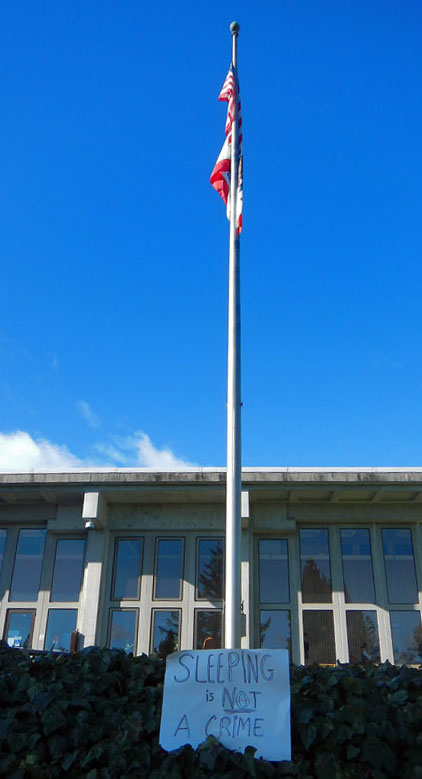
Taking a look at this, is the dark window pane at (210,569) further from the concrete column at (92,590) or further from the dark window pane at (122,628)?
the concrete column at (92,590)

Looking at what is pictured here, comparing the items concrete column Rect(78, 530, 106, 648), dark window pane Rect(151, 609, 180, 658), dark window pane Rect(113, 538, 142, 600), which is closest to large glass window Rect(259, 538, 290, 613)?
dark window pane Rect(151, 609, 180, 658)

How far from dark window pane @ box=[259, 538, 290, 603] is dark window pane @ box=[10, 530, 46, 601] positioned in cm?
405

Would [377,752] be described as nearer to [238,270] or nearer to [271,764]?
[271,764]

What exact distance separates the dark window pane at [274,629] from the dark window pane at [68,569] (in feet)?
10.9

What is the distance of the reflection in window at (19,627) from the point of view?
12305 mm

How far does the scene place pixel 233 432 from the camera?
7.40 metres

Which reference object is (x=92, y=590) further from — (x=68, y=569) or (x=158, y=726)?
(x=158, y=726)

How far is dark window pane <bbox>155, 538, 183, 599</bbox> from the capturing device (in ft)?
40.7

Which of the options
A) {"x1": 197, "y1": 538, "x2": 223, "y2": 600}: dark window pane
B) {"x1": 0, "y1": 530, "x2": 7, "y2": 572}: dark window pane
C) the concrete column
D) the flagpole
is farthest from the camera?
{"x1": 0, "y1": 530, "x2": 7, "y2": 572}: dark window pane

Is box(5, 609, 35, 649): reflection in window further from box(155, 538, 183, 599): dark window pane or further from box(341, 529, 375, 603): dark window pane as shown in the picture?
box(341, 529, 375, 603): dark window pane

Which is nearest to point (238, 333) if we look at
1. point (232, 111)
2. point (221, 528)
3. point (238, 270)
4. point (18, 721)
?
point (238, 270)

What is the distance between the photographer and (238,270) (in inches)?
330

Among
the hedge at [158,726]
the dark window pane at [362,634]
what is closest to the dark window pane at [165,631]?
the dark window pane at [362,634]

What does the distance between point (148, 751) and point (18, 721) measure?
0.91 metres
